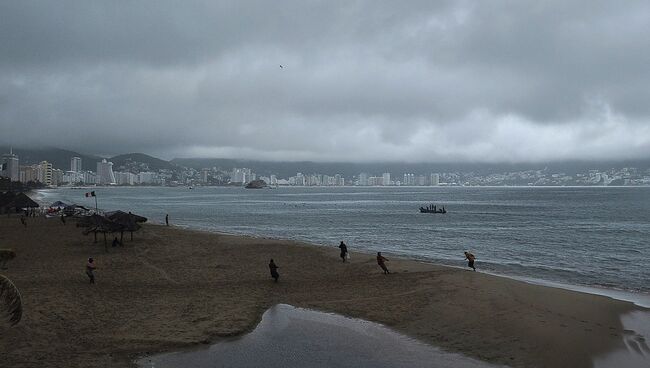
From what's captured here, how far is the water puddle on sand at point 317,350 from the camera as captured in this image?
1081 centimetres

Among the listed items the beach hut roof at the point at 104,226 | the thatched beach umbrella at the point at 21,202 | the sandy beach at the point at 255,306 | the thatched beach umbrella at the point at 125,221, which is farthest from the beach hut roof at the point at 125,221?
the thatched beach umbrella at the point at 21,202

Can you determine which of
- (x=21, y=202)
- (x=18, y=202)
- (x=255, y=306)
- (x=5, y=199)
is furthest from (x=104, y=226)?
(x=5, y=199)

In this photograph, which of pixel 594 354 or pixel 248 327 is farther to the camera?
pixel 248 327

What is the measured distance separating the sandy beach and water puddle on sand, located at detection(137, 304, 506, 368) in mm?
554

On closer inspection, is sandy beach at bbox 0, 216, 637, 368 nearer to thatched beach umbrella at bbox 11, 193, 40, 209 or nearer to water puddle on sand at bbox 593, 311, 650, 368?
water puddle on sand at bbox 593, 311, 650, 368

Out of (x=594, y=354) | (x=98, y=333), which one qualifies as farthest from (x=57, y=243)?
(x=594, y=354)

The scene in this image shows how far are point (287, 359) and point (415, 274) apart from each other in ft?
40.9

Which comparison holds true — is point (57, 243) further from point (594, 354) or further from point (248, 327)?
point (594, 354)

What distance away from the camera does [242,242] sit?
3506cm

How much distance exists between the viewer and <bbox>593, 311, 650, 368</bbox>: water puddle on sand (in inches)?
436

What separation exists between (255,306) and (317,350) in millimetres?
4756

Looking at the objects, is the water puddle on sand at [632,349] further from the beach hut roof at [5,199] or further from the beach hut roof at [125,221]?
the beach hut roof at [5,199]

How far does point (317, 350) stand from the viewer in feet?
38.8

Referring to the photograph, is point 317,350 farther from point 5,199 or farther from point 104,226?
point 5,199
